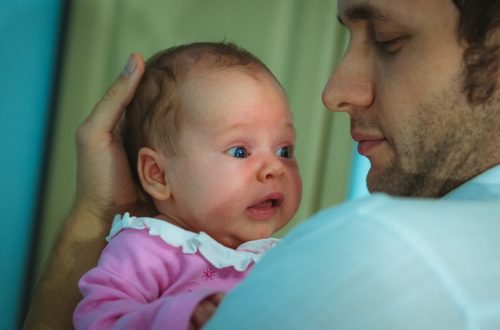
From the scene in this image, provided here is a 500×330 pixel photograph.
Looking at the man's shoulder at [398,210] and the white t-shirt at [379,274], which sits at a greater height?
the man's shoulder at [398,210]

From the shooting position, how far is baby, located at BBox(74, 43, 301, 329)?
3.65ft

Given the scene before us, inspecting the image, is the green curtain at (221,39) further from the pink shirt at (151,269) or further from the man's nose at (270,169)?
the man's nose at (270,169)

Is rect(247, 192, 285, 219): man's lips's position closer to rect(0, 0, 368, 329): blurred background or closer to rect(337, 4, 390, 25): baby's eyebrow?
rect(337, 4, 390, 25): baby's eyebrow

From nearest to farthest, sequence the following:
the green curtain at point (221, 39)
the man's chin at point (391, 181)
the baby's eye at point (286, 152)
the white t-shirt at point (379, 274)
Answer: the white t-shirt at point (379, 274)
the man's chin at point (391, 181)
the baby's eye at point (286, 152)
the green curtain at point (221, 39)

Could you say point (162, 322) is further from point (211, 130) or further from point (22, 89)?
point (22, 89)

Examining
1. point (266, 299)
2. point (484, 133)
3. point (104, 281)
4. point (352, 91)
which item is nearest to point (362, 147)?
point (352, 91)

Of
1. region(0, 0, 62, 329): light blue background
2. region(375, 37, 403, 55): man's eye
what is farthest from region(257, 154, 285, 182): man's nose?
region(0, 0, 62, 329): light blue background

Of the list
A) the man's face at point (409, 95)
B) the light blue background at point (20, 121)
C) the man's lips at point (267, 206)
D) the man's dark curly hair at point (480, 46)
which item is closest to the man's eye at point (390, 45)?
the man's face at point (409, 95)

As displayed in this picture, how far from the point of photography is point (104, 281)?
1073 millimetres

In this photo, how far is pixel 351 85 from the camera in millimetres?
1202

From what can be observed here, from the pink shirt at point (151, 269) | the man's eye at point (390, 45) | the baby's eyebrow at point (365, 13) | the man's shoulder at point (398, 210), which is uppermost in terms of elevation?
the baby's eyebrow at point (365, 13)

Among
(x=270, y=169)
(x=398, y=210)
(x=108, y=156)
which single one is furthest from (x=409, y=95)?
(x=108, y=156)

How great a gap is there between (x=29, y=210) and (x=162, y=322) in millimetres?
821

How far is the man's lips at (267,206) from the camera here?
3.94ft
